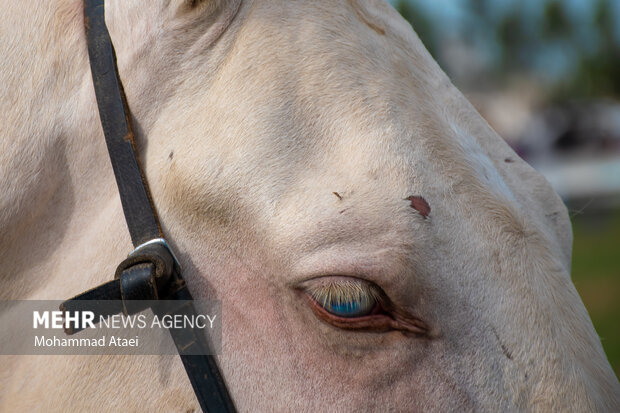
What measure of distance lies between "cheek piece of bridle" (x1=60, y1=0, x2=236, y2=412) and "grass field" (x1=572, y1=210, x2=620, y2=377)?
457cm

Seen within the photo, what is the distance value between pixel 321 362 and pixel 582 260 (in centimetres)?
1248

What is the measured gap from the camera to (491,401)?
1583 mm

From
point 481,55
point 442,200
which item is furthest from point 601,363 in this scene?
point 481,55

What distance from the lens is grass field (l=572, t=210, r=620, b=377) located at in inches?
339

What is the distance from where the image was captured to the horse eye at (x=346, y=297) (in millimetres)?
1573

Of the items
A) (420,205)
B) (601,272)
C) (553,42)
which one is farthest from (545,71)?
(420,205)

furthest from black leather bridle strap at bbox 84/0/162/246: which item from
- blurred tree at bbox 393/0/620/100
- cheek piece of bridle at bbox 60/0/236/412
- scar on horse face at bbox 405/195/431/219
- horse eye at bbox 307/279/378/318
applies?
blurred tree at bbox 393/0/620/100

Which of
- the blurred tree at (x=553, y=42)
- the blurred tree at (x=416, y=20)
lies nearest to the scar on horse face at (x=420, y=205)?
the blurred tree at (x=416, y=20)

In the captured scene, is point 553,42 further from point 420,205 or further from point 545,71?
point 420,205

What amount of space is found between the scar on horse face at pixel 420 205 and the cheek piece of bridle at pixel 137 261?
63 centimetres

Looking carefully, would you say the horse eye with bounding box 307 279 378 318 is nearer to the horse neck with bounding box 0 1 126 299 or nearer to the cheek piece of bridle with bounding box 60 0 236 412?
the cheek piece of bridle with bounding box 60 0 236 412

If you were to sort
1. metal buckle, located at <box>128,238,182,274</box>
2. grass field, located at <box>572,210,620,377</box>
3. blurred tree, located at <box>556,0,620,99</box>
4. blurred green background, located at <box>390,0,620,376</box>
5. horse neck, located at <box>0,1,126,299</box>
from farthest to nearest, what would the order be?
blurred tree, located at <box>556,0,620,99</box> < blurred green background, located at <box>390,0,620,376</box> < grass field, located at <box>572,210,620,377</box> < horse neck, located at <box>0,1,126,299</box> < metal buckle, located at <box>128,238,182,274</box>

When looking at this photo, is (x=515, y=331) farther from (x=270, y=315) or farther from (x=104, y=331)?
(x=104, y=331)

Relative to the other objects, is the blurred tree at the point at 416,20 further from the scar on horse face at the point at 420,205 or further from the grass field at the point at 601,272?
the grass field at the point at 601,272
